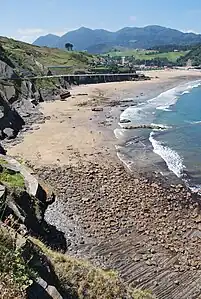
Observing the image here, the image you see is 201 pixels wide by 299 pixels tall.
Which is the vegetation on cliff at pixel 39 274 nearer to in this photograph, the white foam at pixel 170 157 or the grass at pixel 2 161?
the grass at pixel 2 161

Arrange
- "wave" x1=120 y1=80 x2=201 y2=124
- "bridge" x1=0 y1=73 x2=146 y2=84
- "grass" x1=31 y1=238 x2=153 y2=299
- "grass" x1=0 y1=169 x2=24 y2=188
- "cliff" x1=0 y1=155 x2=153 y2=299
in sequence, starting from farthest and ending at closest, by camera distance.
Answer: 1. "bridge" x1=0 y1=73 x2=146 y2=84
2. "wave" x1=120 y1=80 x2=201 y2=124
3. "grass" x1=0 y1=169 x2=24 y2=188
4. "grass" x1=31 y1=238 x2=153 y2=299
5. "cliff" x1=0 y1=155 x2=153 y2=299

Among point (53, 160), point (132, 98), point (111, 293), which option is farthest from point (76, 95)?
point (111, 293)

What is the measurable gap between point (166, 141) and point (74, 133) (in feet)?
38.8

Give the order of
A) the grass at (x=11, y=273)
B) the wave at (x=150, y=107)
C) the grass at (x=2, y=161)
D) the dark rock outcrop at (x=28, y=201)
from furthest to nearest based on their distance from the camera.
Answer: the wave at (x=150, y=107) → the grass at (x=2, y=161) → the dark rock outcrop at (x=28, y=201) → the grass at (x=11, y=273)

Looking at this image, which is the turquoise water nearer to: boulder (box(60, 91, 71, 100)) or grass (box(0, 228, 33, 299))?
boulder (box(60, 91, 71, 100))

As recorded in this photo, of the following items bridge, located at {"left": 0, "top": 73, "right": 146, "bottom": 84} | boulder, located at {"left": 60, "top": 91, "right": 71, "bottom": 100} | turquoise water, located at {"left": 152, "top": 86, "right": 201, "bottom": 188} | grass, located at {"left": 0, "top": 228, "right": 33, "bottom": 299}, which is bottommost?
bridge, located at {"left": 0, "top": 73, "right": 146, "bottom": 84}

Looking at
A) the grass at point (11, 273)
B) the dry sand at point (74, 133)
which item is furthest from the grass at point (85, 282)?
the dry sand at point (74, 133)

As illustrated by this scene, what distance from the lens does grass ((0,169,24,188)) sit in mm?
21844

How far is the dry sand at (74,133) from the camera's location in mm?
41094

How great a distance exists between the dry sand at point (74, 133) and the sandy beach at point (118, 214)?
112 mm

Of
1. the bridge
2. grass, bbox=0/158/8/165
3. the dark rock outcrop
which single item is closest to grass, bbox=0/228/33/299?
the dark rock outcrop

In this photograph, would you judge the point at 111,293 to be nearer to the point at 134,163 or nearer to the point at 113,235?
the point at 113,235

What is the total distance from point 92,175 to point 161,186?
6.01 m

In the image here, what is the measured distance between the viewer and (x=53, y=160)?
39.2m
